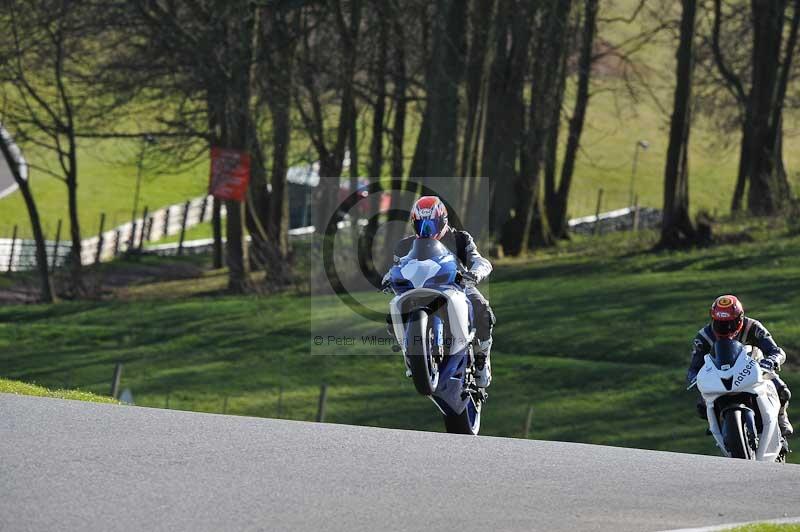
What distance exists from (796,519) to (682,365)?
1713cm

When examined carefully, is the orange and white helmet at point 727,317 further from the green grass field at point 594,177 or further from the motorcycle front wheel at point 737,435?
the green grass field at point 594,177

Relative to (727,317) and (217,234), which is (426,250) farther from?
(217,234)

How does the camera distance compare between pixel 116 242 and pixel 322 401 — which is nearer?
pixel 322 401

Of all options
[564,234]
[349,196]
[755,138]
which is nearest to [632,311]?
[349,196]

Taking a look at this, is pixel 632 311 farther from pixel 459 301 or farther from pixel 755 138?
pixel 459 301

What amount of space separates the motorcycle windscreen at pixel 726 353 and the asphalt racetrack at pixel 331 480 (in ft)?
6.89

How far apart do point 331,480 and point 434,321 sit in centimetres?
325

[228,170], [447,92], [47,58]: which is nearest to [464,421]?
[447,92]

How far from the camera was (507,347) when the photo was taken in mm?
27719

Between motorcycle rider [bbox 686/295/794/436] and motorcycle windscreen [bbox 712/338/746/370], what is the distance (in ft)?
0.51

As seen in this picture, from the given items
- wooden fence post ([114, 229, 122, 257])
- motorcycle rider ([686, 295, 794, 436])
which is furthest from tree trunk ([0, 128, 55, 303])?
motorcycle rider ([686, 295, 794, 436])

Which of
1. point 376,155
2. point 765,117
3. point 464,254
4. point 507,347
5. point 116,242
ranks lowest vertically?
point 116,242

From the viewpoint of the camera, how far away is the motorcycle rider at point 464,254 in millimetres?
11797

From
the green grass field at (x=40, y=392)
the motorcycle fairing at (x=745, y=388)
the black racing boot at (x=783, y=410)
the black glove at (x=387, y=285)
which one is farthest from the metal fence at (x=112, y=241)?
the motorcycle fairing at (x=745, y=388)
